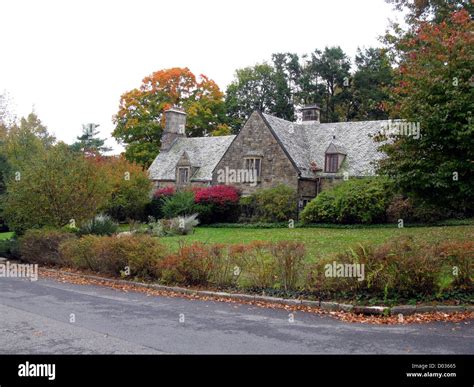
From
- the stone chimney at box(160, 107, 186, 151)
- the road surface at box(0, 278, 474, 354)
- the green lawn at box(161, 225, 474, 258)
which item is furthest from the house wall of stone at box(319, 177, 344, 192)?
the road surface at box(0, 278, 474, 354)

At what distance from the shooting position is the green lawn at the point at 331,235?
1875 centimetres

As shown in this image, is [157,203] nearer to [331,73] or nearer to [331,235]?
[331,235]

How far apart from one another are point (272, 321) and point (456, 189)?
7.63 meters

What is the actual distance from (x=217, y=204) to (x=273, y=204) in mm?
4001

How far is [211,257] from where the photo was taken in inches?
497

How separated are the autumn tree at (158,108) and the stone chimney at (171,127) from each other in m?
6.08

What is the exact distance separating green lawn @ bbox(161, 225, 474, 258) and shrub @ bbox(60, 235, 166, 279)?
276 centimetres

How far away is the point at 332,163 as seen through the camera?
105ft

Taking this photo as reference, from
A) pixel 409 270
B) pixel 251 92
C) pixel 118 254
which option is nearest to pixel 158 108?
pixel 251 92

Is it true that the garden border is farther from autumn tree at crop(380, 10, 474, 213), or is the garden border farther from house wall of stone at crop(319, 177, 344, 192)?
house wall of stone at crop(319, 177, 344, 192)

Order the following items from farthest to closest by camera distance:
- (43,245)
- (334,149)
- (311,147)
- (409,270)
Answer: (311,147)
(334,149)
(43,245)
(409,270)

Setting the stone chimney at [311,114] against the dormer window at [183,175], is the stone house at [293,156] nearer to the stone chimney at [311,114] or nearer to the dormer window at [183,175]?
the dormer window at [183,175]

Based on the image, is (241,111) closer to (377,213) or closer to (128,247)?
(377,213)
